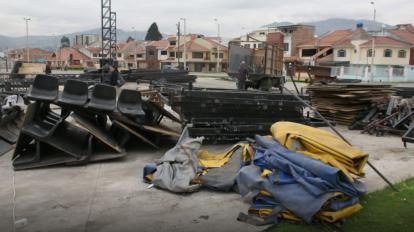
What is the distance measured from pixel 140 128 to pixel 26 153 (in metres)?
2.16

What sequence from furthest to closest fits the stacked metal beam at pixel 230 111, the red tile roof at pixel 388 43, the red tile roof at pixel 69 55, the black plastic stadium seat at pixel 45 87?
1. the red tile roof at pixel 69 55
2. the red tile roof at pixel 388 43
3. the stacked metal beam at pixel 230 111
4. the black plastic stadium seat at pixel 45 87

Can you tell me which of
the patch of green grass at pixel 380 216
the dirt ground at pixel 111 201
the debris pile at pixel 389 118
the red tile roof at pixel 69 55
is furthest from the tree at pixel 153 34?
the patch of green grass at pixel 380 216

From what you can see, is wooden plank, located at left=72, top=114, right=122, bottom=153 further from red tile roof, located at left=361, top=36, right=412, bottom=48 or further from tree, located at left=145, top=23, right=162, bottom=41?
tree, located at left=145, top=23, right=162, bottom=41

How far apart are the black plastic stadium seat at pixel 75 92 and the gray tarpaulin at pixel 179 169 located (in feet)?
7.90

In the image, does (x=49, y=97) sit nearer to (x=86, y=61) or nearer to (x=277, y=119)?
(x=277, y=119)

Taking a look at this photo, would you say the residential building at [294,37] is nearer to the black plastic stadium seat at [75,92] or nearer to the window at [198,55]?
the window at [198,55]

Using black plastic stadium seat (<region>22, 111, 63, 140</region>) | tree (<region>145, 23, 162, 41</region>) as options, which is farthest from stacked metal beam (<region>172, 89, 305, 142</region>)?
tree (<region>145, 23, 162, 41</region>)

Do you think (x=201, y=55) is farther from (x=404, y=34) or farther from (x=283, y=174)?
(x=283, y=174)

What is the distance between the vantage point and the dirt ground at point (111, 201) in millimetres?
5160

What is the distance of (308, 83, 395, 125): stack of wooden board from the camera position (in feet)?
40.8

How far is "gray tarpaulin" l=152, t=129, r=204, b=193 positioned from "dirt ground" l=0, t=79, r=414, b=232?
0.13 metres

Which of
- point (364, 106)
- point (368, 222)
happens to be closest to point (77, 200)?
point (368, 222)

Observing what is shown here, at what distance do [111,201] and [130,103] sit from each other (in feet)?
10.7

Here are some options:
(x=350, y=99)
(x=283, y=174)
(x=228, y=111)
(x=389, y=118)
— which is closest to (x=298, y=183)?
(x=283, y=174)
